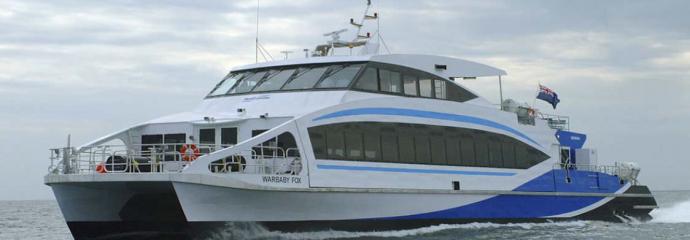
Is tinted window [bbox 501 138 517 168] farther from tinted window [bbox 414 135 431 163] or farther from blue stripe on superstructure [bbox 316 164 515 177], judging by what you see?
tinted window [bbox 414 135 431 163]

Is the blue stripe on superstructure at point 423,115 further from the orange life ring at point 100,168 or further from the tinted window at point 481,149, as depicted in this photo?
the orange life ring at point 100,168

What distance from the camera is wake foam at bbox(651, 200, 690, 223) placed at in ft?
89.2

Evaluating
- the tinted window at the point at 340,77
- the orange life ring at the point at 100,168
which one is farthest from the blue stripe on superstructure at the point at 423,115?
the orange life ring at the point at 100,168

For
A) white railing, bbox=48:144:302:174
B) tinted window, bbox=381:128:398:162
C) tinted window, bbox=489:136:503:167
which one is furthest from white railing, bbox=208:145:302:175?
tinted window, bbox=489:136:503:167

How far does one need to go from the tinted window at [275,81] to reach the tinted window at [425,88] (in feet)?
8.80

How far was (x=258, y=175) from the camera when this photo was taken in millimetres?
14945

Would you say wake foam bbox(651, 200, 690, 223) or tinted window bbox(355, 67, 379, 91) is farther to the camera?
wake foam bbox(651, 200, 690, 223)

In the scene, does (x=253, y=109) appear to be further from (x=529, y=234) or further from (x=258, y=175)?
(x=529, y=234)

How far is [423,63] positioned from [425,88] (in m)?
0.64

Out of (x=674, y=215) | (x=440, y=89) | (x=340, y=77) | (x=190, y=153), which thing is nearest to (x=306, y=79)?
(x=340, y=77)

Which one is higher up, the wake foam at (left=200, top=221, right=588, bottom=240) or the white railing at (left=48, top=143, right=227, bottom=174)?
the white railing at (left=48, top=143, right=227, bottom=174)

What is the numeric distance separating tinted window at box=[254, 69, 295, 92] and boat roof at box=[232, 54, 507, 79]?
0.79 feet

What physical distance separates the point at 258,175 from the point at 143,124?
3676 mm

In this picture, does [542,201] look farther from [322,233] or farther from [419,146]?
[322,233]
